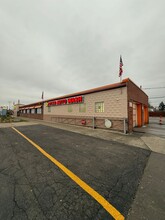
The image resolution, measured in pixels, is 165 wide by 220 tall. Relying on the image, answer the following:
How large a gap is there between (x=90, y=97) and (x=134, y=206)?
10609mm

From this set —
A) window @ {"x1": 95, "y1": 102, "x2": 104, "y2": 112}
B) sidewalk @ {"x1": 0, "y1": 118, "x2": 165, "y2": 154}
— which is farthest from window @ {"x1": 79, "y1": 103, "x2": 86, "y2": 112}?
sidewalk @ {"x1": 0, "y1": 118, "x2": 165, "y2": 154}

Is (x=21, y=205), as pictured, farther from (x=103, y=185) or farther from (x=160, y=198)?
(x=160, y=198)

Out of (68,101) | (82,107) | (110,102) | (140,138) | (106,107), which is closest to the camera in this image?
(140,138)

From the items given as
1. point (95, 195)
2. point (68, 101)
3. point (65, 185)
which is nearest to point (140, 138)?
point (95, 195)

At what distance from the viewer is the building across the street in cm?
900

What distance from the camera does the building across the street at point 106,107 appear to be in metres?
9.00

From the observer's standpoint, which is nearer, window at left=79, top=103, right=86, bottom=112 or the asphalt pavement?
the asphalt pavement

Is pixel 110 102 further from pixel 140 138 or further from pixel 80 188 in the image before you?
pixel 80 188

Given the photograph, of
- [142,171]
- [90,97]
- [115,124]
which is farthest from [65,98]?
[142,171]

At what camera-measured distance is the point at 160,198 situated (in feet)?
6.81

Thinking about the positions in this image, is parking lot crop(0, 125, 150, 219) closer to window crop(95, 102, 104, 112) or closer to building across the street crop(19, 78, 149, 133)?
building across the street crop(19, 78, 149, 133)

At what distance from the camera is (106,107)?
34.0 ft

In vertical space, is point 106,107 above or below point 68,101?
below

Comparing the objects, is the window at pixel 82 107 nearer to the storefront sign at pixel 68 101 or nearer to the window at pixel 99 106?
the storefront sign at pixel 68 101
